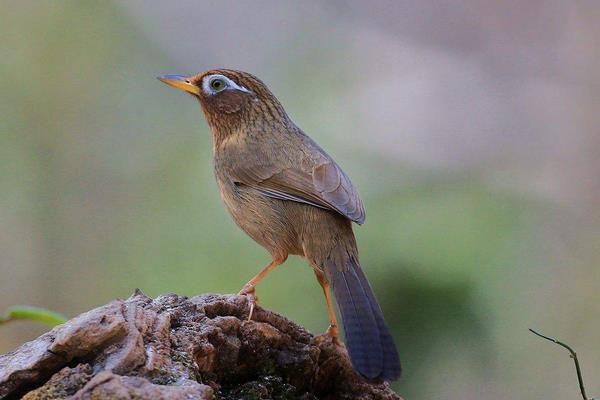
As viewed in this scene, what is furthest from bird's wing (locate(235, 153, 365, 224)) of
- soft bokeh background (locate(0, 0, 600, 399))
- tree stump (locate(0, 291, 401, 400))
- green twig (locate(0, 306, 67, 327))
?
soft bokeh background (locate(0, 0, 600, 399))

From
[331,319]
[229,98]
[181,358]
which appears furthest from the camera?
[229,98]

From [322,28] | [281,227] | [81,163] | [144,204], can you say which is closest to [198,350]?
[281,227]

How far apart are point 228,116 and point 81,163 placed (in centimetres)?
358

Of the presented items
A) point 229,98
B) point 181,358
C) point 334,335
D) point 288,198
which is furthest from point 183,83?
point 181,358

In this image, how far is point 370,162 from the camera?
7.52 meters

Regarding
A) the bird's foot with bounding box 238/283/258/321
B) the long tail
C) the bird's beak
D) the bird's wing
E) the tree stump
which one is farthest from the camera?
the bird's beak

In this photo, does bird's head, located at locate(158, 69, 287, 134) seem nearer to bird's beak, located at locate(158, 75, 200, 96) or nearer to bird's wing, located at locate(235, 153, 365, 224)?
bird's beak, located at locate(158, 75, 200, 96)

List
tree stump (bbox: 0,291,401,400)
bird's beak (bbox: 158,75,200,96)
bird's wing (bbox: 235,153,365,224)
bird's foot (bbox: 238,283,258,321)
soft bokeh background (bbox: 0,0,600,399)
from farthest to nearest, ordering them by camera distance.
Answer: soft bokeh background (bbox: 0,0,600,399) → bird's beak (bbox: 158,75,200,96) → bird's wing (bbox: 235,153,365,224) → bird's foot (bbox: 238,283,258,321) → tree stump (bbox: 0,291,401,400)

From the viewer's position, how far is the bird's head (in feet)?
17.1

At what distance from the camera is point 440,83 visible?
8.87 m

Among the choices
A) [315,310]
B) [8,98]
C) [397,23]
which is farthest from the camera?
[397,23]

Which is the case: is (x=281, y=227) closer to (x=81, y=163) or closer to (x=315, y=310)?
(x=315, y=310)

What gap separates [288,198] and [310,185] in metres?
0.13

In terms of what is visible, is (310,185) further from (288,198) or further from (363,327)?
(363,327)
